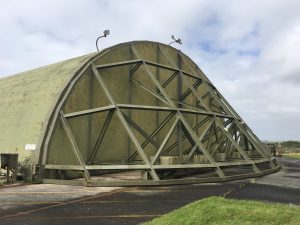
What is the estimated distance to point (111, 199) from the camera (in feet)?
42.5

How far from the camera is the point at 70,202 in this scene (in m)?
12.2

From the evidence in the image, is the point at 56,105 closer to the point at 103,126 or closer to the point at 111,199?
the point at 103,126

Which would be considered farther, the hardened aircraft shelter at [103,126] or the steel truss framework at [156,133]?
the hardened aircraft shelter at [103,126]

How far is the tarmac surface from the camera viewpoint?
9992 mm

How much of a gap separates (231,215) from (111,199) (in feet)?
16.9

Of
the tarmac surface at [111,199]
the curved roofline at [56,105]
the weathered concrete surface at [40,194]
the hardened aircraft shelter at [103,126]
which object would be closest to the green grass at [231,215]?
the tarmac surface at [111,199]

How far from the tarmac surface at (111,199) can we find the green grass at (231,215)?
1115 millimetres

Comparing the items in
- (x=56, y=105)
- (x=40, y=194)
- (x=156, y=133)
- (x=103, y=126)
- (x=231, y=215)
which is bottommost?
(x=231, y=215)

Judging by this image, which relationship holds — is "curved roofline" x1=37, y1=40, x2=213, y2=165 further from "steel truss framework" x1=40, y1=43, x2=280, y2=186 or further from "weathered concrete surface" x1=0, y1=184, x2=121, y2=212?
"weathered concrete surface" x1=0, y1=184, x2=121, y2=212

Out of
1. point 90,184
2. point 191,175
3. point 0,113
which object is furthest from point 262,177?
point 0,113

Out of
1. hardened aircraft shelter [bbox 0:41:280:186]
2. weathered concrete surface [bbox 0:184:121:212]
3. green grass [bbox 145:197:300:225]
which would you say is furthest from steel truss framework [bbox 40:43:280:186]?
green grass [bbox 145:197:300:225]

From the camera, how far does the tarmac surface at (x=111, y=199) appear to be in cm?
999

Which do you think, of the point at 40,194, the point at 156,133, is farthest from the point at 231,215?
the point at 156,133

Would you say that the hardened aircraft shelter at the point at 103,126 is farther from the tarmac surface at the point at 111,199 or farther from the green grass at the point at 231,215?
the green grass at the point at 231,215
